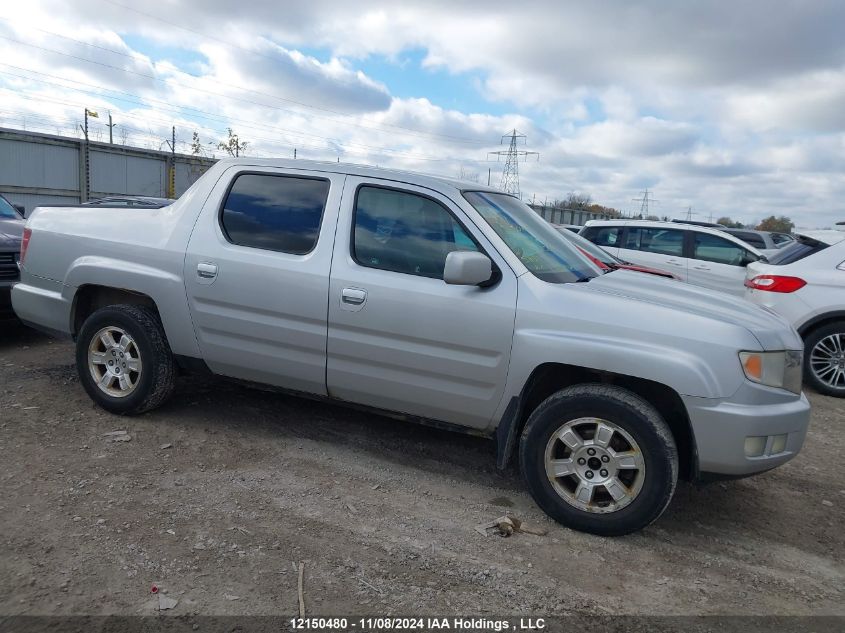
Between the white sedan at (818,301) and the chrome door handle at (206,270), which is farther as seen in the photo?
the white sedan at (818,301)

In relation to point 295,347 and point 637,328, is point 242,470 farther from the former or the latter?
point 637,328

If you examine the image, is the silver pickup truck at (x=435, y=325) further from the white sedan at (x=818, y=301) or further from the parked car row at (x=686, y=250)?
the parked car row at (x=686, y=250)

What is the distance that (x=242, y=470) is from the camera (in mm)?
4043

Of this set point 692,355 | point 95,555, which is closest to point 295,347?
point 95,555

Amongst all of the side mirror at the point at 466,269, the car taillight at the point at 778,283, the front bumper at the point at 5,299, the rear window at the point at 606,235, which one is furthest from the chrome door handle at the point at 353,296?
the rear window at the point at 606,235

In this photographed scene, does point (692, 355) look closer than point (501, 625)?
No

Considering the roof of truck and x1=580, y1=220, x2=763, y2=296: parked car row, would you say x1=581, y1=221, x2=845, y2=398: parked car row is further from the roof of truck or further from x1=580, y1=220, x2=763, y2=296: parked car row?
the roof of truck

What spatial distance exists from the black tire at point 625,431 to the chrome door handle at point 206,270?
7.38ft

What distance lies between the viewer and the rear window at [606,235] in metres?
Answer: 10.1

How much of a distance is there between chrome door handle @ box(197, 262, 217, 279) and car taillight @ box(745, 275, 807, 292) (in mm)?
5706

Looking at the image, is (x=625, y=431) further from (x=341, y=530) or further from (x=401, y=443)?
(x=401, y=443)

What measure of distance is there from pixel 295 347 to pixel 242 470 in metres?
0.81

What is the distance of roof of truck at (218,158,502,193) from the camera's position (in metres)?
4.10

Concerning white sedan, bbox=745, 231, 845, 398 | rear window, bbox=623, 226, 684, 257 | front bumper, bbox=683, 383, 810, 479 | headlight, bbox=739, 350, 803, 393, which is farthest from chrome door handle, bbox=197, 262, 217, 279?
rear window, bbox=623, 226, 684, 257
